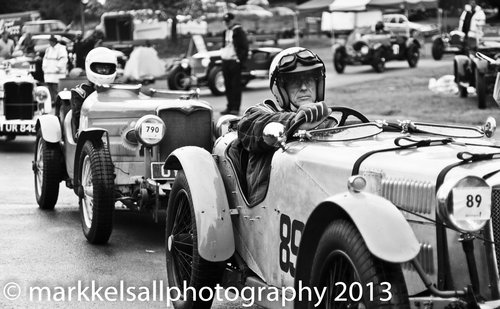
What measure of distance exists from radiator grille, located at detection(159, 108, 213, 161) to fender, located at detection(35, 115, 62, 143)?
1.70 metres

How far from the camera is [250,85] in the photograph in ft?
101

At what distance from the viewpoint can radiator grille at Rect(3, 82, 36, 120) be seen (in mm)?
16984

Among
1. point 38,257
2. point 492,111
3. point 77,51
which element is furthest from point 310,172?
point 77,51

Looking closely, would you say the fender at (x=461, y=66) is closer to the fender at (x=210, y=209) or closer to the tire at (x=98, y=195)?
the tire at (x=98, y=195)

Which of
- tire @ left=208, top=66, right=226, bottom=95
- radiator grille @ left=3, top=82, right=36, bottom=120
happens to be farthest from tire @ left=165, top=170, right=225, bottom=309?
tire @ left=208, top=66, right=226, bottom=95

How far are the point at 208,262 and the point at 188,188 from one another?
18.8 inches

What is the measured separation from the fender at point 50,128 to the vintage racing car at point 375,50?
22.6m


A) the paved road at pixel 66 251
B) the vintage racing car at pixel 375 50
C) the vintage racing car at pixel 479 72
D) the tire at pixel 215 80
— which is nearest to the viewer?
the paved road at pixel 66 251

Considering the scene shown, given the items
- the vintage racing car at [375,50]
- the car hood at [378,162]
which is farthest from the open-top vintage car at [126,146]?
the vintage racing car at [375,50]

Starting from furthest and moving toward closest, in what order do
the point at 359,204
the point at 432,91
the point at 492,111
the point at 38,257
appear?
1. the point at 432,91
2. the point at 492,111
3. the point at 38,257
4. the point at 359,204

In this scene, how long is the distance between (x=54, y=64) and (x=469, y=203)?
57.0 feet

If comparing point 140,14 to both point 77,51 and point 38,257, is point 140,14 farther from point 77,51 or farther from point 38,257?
point 38,257

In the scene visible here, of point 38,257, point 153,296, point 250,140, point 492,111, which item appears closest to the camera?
point 250,140

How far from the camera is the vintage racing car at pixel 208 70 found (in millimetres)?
26875
